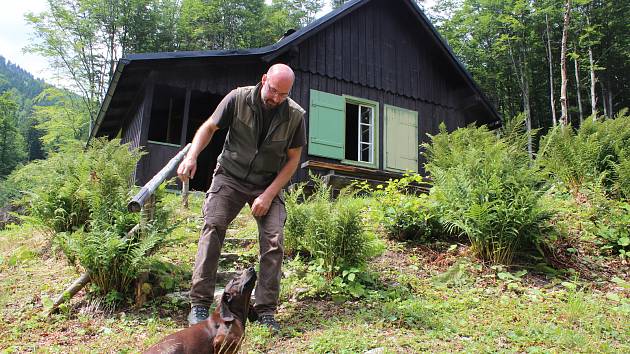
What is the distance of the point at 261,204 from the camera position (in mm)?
3553

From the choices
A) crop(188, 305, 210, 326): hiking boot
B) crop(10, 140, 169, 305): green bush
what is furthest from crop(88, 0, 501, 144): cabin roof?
crop(188, 305, 210, 326): hiking boot

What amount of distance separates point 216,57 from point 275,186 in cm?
702

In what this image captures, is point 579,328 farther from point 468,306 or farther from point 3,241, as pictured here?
point 3,241

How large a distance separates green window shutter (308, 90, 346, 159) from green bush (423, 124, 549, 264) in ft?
18.7

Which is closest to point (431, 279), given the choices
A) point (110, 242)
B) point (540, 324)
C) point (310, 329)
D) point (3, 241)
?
point (540, 324)

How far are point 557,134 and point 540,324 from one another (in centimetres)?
381

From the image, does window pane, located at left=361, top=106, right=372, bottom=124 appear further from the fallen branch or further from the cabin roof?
the fallen branch

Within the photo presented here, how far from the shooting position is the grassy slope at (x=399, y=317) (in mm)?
3324

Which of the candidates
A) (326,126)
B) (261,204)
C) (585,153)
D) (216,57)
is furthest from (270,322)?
(326,126)

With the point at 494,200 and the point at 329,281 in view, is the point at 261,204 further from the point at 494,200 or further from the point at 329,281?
the point at 494,200

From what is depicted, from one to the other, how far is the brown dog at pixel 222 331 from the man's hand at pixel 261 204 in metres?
0.90

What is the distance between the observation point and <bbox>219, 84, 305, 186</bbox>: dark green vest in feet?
12.0

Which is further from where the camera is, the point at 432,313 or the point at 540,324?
the point at 432,313

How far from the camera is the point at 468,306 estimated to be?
4.08 m
